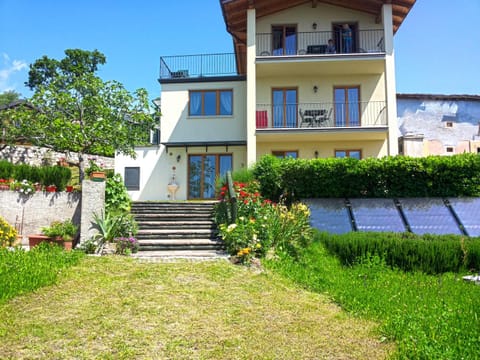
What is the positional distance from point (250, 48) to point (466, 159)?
975cm

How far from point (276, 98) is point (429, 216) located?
9176 millimetres

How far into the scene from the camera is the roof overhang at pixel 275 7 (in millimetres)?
16031

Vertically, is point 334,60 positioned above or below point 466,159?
above

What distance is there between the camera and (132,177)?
16953mm

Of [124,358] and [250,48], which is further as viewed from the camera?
[250,48]

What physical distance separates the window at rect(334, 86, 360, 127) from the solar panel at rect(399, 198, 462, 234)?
5.94m

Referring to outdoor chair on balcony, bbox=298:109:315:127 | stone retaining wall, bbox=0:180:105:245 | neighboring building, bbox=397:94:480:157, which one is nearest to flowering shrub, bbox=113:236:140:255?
stone retaining wall, bbox=0:180:105:245

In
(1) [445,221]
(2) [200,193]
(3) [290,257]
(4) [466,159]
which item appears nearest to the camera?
(3) [290,257]

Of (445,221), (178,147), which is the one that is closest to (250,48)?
(178,147)

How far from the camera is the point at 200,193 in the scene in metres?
16.7

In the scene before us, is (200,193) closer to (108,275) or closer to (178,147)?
(178,147)

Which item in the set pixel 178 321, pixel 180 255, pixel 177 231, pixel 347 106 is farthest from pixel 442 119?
pixel 178 321

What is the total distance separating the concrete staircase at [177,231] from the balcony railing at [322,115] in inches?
258

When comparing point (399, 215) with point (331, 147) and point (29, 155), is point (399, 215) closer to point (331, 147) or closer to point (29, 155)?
point (331, 147)
